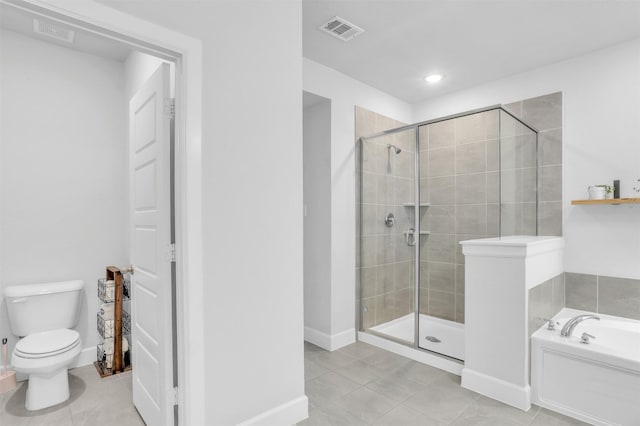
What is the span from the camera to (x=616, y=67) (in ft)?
9.11

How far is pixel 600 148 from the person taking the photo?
2.84 m

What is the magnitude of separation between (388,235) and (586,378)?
173 centimetres

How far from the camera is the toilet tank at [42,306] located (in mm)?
2439

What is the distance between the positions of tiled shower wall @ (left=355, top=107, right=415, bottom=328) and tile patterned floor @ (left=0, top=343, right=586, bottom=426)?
0.61 m

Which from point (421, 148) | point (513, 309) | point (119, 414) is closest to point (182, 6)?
point (421, 148)

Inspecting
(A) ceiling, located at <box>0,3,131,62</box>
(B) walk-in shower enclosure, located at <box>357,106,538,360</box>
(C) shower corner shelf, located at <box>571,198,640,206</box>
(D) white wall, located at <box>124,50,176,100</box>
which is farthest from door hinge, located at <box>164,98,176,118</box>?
(C) shower corner shelf, located at <box>571,198,640,206</box>

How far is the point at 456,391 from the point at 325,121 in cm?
246

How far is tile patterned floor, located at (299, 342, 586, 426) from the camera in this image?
2057mm

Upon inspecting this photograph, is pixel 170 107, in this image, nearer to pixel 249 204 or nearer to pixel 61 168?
pixel 249 204

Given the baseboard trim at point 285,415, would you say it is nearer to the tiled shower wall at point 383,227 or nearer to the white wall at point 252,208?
the white wall at point 252,208

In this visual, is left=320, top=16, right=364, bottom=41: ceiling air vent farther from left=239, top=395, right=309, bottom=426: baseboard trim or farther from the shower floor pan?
left=239, top=395, right=309, bottom=426: baseboard trim

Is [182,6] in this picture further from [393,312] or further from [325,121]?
[393,312]

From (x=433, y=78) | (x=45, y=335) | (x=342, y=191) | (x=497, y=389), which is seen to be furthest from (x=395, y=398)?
(x=433, y=78)

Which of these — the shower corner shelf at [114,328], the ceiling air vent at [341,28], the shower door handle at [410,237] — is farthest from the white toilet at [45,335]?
Result: the ceiling air vent at [341,28]
